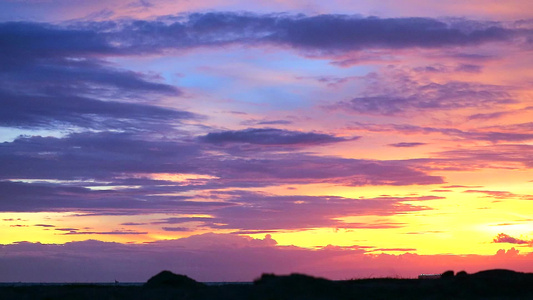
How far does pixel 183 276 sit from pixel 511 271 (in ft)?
88.5

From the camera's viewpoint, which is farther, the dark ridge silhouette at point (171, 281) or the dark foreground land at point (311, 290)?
the dark ridge silhouette at point (171, 281)

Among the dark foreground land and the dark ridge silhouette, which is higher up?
the dark ridge silhouette

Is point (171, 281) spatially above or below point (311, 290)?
above

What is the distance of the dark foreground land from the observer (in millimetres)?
44438

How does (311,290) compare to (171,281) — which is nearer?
(311,290)

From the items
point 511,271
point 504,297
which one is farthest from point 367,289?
point 511,271

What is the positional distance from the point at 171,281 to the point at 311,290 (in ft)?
44.1

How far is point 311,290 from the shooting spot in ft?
145

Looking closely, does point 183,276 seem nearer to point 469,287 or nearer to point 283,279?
point 283,279

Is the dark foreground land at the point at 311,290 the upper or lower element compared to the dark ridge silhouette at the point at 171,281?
lower

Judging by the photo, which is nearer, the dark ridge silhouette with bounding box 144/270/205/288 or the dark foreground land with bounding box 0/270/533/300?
the dark foreground land with bounding box 0/270/533/300

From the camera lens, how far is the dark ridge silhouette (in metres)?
51.8

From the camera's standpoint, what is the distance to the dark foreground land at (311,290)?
44438 millimetres

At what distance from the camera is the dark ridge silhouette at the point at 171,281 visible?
170 feet
